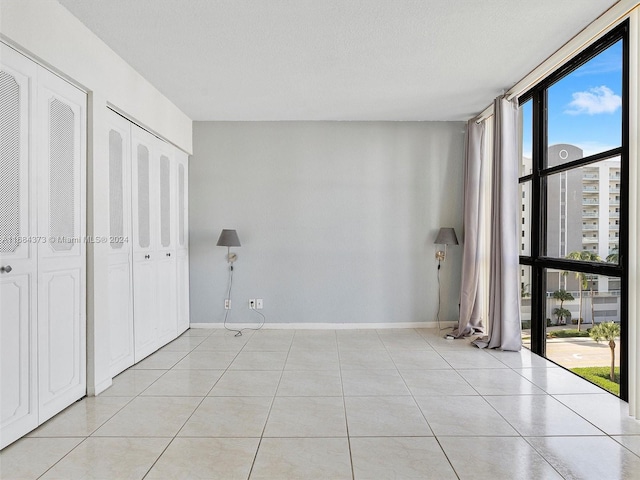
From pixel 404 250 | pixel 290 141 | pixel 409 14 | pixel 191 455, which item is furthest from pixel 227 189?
pixel 191 455

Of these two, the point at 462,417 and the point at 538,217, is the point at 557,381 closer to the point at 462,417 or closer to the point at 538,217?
A: the point at 462,417

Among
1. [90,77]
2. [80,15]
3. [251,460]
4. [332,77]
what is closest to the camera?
[251,460]

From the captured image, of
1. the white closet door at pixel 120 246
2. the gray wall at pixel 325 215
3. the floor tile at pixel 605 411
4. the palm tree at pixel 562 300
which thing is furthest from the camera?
the gray wall at pixel 325 215

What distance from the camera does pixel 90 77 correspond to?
2811mm

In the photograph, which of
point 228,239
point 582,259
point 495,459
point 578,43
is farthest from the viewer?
point 228,239

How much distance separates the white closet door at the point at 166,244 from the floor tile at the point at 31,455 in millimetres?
1916

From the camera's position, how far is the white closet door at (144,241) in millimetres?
3602

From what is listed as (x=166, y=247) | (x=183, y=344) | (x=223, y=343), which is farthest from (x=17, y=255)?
(x=223, y=343)

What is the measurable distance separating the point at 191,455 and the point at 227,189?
341 cm

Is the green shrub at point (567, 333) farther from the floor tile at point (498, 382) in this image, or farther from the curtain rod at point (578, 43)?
the curtain rod at point (578, 43)

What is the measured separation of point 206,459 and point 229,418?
467mm

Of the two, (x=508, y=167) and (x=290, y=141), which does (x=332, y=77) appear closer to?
(x=290, y=141)

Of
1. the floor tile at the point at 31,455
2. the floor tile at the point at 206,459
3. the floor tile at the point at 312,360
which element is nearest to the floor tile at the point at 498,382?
the floor tile at the point at 312,360

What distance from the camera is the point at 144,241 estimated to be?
Result: 3.80m
